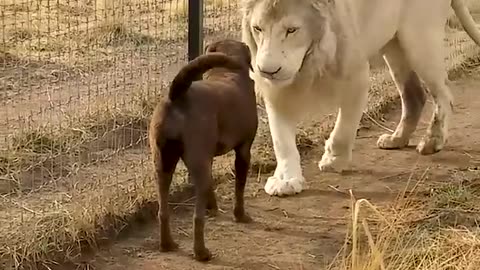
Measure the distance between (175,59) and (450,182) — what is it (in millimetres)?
2580

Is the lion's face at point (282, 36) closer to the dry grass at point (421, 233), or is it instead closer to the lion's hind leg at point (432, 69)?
the dry grass at point (421, 233)

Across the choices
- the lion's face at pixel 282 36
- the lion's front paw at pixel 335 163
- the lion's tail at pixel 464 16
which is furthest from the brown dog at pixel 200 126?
the lion's tail at pixel 464 16

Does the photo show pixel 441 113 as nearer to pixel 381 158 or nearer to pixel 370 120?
pixel 381 158

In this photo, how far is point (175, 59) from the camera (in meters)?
6.68

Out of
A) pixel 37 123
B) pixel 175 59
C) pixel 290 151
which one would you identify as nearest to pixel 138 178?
pixel 290 151

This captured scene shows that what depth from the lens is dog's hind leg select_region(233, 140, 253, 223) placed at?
4.00 meters

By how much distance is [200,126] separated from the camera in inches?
141

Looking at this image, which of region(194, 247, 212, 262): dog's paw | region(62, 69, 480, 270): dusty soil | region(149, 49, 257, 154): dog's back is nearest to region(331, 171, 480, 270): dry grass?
region(62, 69, 480, 270): dusty soil

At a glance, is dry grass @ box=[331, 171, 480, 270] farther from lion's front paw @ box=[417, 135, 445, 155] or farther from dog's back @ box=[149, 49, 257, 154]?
dog's back @ box=[149, 49, 257, 154]

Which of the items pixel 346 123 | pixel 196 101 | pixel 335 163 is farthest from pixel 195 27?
pixel 196 101

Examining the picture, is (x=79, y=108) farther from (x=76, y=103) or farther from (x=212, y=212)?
(x=212, y=212)

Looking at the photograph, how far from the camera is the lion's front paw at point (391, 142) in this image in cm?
547

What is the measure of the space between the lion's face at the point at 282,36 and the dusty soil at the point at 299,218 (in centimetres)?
62

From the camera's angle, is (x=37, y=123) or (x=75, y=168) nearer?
(x=75, y=168)
